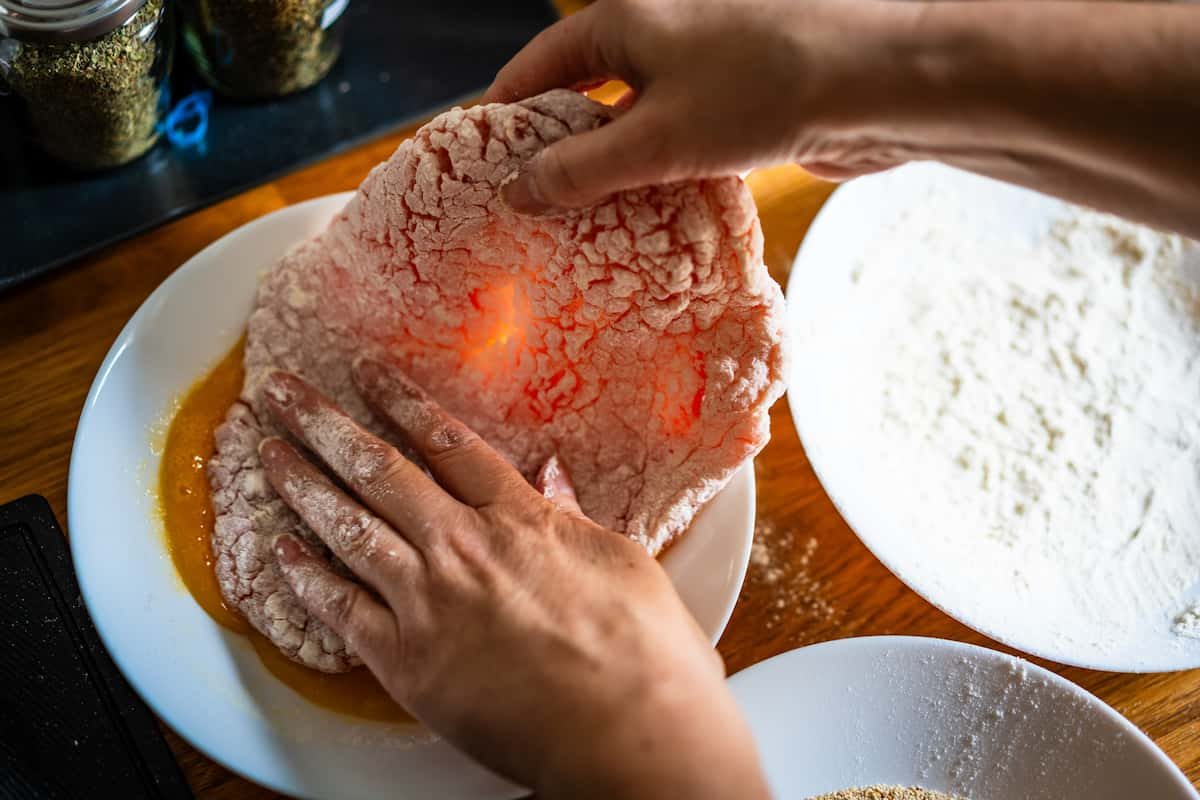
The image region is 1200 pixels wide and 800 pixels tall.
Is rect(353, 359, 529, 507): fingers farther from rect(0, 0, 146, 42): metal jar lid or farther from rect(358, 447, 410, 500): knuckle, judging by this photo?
rect(0, 0, 146, 42): metal jar lid

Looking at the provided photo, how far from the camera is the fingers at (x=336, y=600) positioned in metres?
0.73

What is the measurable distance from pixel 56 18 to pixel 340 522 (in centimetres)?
49

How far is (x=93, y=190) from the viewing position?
1044mm

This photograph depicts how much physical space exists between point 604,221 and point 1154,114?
1.17 ft

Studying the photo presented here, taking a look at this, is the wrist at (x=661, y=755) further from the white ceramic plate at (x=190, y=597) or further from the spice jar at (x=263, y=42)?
the spice jar at (x=263, y=42)

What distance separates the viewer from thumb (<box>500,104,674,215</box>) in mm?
650

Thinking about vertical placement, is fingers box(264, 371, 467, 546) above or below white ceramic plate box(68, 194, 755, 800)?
above

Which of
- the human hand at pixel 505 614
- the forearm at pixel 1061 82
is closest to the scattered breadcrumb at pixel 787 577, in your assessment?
the human hand at pixel 505 614

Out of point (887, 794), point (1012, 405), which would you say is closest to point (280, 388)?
point (887, 794)

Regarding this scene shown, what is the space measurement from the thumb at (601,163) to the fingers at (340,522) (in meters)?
0.28

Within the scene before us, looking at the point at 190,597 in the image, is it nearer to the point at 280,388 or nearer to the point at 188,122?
the point at 280,388

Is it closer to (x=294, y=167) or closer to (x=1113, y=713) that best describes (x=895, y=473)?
(x=1113, y=713)

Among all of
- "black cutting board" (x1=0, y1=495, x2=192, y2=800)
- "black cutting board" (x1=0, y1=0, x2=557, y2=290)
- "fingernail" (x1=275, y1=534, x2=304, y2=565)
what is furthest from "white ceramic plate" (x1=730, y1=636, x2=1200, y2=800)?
"black cutting board" (x1=0, y1=0, x2=557, y2=290)

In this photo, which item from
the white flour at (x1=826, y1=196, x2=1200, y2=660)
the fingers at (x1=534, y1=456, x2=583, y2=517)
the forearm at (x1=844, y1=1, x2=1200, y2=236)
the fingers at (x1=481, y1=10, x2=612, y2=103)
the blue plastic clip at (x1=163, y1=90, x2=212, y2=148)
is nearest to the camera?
the forearm at (x1=844, y1=1, x2=1200, y2=236)
